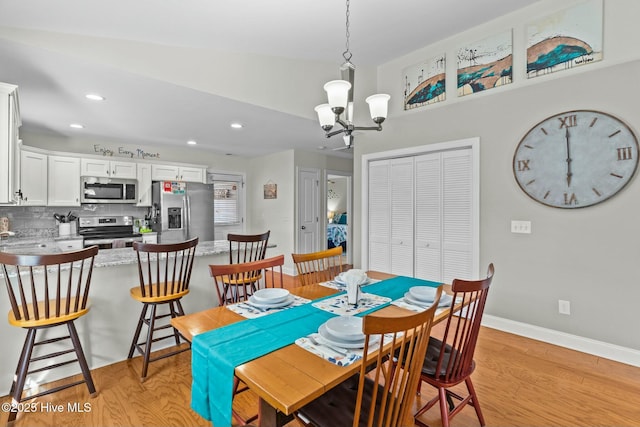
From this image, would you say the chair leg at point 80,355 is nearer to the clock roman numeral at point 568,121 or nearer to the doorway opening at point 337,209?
the clock roman numeral at point 568,121

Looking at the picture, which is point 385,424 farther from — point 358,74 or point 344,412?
point 358,74

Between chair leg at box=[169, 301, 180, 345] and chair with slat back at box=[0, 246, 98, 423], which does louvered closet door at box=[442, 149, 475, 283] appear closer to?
chair leg at box=[169, 301, 180, 345]

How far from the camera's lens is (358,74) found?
400 centimetres

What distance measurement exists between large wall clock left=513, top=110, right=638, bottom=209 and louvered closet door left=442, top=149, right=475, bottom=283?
501 millimetres

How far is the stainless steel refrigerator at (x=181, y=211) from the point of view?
201 inches

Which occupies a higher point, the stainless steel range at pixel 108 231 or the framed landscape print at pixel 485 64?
the framed landscape print at pixel 485 64

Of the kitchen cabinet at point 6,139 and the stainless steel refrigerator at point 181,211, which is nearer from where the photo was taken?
the kitchen cabinet at point 6,139

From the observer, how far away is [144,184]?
5.20 meters

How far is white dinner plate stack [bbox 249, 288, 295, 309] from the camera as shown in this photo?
1.63 meters

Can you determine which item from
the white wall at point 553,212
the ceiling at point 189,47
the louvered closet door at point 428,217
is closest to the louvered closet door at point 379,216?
the louvered closet door at point 428,217

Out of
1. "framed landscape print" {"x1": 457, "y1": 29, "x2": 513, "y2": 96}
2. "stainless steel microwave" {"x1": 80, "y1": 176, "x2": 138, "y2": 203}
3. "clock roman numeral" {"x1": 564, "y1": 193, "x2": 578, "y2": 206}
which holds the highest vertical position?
"framed landscape print" {"x1": 457, "y1": 29, "x2": 513, "y2": 96}

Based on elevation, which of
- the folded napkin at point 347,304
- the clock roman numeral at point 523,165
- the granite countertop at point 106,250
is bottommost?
the folded napkin at point 347,304

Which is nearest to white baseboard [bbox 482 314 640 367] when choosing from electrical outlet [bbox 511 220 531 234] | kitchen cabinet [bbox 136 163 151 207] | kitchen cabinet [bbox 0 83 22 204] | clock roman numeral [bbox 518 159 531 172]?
electrical outlet [bbox 511 220 531 234]

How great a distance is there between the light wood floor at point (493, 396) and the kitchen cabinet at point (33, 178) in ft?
10.0
